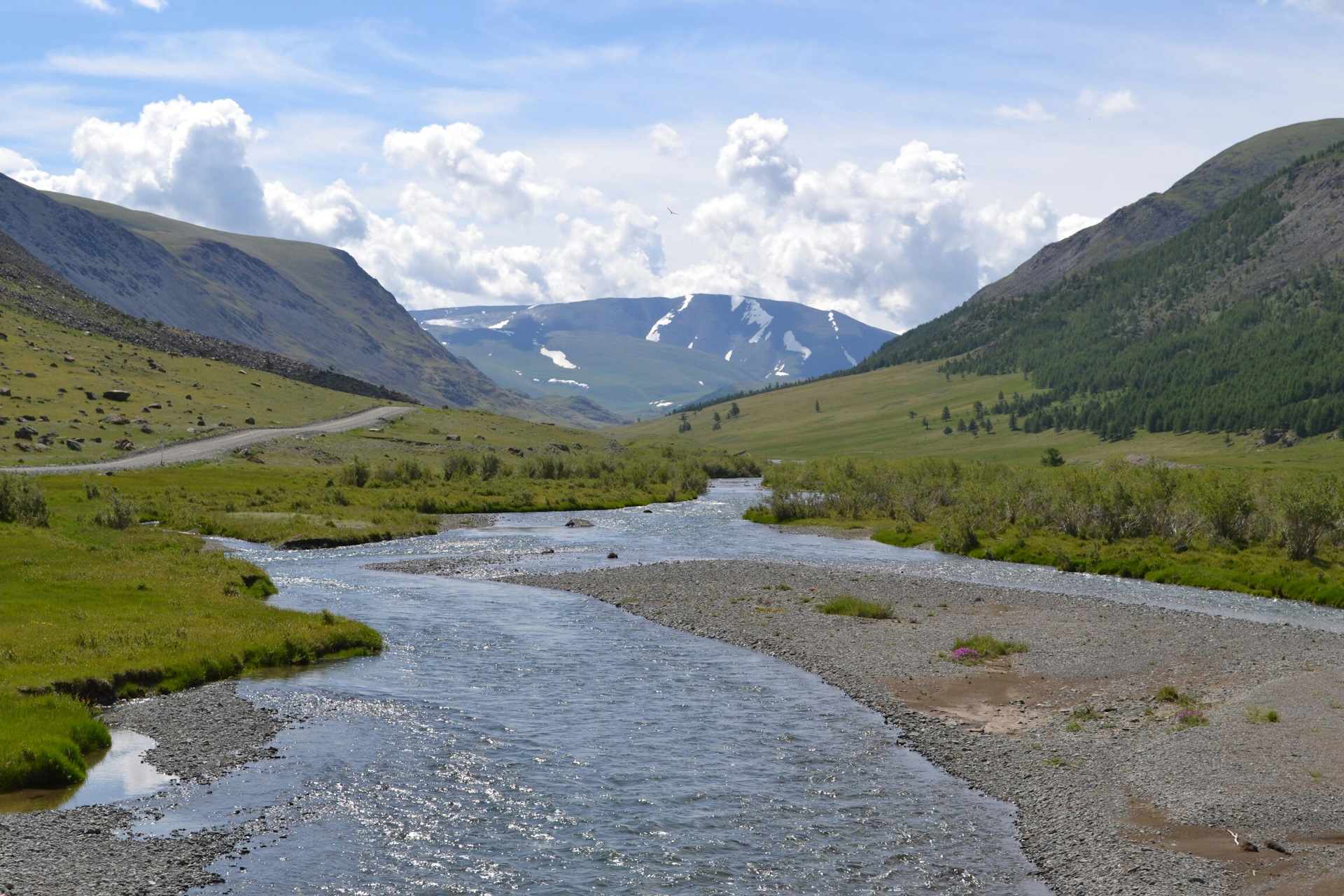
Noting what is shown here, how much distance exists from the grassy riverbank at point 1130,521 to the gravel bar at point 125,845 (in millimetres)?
55617

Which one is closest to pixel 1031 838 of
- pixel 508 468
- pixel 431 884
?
pixel 431 884

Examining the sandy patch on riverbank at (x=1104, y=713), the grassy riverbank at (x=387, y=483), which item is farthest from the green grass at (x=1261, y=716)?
the grassy riverbank at (x=387, y=483)

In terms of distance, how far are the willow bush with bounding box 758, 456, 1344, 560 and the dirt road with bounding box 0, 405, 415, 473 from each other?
64893mm

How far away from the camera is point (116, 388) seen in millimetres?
141500

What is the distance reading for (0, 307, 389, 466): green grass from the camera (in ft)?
373

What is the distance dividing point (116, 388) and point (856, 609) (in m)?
130

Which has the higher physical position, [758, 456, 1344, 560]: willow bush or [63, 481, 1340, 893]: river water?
[758, 456, 1344, 560]: willow bush

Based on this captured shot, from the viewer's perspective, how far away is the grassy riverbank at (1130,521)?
6222 cm

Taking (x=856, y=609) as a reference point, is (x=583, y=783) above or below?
below

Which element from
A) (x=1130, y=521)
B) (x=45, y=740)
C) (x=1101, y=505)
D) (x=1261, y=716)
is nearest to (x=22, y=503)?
(x=45, y=740)

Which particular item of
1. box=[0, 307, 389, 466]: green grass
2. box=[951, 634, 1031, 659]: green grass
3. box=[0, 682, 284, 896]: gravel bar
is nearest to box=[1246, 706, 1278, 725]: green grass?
box=[951, 634, 1031, 659]: green grass

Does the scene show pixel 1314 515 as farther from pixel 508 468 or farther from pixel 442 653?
pixel 508 468

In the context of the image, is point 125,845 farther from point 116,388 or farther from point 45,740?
point 116,388

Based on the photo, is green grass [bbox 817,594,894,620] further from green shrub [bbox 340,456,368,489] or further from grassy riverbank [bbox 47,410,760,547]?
green shrub [bbox 340,456,368,489]
